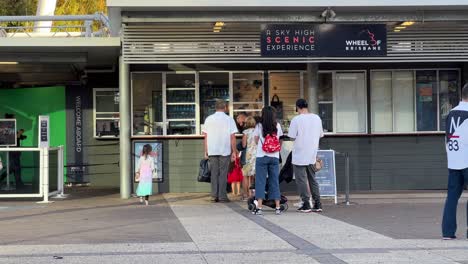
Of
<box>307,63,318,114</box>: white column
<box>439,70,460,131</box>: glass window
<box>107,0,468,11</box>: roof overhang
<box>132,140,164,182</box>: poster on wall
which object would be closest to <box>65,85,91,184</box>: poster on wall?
<box>132,140,164,182</box>: poster on wall

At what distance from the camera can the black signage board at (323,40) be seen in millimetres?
13453

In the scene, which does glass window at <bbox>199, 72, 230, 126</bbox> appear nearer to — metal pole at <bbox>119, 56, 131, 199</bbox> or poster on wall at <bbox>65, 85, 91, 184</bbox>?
metal pole at <bbox>119, 56, 131, 199</bbox>

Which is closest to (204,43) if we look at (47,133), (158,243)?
(47,133)

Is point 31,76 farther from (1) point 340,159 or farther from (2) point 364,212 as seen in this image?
(2) point 364,212

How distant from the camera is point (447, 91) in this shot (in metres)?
16.0

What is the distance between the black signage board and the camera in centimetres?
1345

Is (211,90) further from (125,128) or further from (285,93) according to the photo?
(125,128)

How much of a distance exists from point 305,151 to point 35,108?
9.57 m

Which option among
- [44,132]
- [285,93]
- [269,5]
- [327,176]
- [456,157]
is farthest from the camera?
[285,93]

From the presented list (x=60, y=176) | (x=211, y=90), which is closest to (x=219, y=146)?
(x=211, y=90)

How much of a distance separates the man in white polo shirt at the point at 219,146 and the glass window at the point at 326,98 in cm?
329

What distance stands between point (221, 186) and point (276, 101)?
320cm

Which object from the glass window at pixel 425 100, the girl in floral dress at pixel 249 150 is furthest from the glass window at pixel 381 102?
the girl in floral dress at pixel 249 150

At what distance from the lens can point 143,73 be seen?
1543cm
